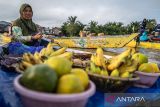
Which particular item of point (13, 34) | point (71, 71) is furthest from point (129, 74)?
point (13, 34)

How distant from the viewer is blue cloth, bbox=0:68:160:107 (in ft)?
5.71

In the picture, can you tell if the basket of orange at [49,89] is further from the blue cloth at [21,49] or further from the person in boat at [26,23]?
the person in boat at [26,23]

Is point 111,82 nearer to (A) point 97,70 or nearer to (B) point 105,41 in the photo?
(A) point 97,70

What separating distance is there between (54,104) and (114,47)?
10.7 meters

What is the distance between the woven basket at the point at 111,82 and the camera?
1.83 m

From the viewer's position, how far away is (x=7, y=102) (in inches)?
68.1

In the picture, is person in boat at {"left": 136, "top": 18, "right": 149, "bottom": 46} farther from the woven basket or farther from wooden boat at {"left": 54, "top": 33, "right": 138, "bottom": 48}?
the woven basket

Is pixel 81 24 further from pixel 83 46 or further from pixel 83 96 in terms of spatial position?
pixel 83 96

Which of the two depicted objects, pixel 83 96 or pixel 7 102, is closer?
pixel 83 96

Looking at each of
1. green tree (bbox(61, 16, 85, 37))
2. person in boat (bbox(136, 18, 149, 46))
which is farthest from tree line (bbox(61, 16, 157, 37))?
person in boat (bbox(136, 18, 149, 46))

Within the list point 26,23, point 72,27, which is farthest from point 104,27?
point 26,23

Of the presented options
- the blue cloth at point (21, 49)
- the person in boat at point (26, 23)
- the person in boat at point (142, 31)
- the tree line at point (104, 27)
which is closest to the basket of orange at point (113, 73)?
the blue cloth at point (21, 49)

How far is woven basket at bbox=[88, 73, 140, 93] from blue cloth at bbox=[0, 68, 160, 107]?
0.10m

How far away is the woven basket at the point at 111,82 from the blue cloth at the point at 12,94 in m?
A: 0.10
